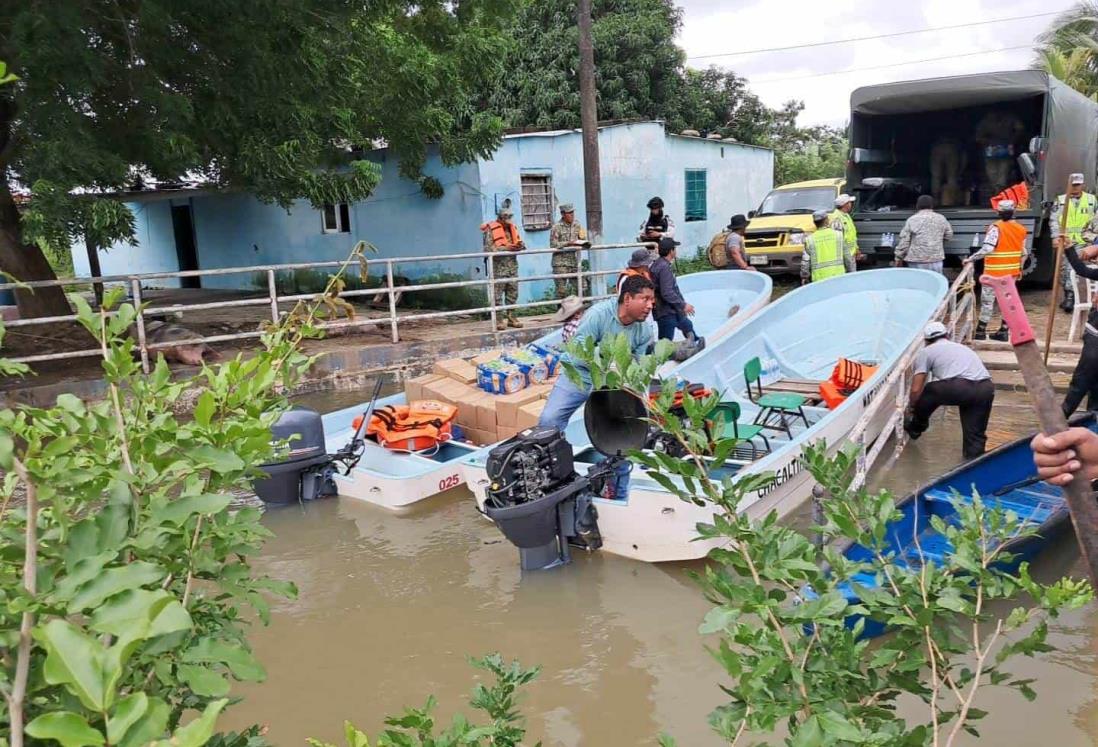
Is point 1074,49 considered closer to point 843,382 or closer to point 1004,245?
point 1004,245

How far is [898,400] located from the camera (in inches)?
259

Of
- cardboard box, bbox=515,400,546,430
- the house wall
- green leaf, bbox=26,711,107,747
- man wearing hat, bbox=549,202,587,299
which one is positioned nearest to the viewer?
green leaf, bbox=26,711,107,747

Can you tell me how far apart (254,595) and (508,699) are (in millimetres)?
614

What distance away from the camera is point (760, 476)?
5.73ft

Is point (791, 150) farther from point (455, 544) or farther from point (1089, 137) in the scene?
point (455, 544)

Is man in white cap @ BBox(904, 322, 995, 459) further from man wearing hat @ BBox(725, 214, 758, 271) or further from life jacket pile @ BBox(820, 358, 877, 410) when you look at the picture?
man wearing hat @ BBox(725, 214, 758, 271)

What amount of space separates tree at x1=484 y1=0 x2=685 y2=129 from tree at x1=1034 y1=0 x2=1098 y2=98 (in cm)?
1092

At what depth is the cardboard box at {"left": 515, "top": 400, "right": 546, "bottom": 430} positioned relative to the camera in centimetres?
646

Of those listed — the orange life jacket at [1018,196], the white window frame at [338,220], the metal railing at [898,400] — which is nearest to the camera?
the metal railing at [898,400]

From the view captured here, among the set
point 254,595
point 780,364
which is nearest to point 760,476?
point 254,595

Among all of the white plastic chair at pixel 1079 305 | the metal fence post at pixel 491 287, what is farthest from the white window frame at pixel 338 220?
the white plastic chair at pixel 1079 305

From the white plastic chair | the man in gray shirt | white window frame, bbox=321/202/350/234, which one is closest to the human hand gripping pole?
the white plastic chair

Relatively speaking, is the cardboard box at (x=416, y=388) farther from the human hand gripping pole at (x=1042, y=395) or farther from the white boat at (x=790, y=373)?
the human hand gripping pole at (x=1042, y=395)

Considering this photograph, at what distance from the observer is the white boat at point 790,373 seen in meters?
4.93
